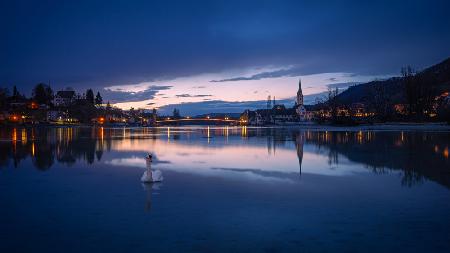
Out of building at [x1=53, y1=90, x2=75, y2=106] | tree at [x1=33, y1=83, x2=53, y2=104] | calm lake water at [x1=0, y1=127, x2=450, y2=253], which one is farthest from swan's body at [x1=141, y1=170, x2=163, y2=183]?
building at [x1=53, y1=90, x2=75, y2=106]

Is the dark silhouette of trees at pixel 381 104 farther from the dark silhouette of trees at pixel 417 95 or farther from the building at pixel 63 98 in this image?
the building at pixel 63 98

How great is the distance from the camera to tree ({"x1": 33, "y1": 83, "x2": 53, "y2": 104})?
560ft

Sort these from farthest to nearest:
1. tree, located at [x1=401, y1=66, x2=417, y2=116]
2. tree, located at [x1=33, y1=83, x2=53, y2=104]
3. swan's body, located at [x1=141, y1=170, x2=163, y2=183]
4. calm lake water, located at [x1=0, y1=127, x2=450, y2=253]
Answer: tree, located at [x1=33, y1=83, x2=53, y2=104]
tree, located at [x1=401, y1=66, x2=417, y2=116]
swan's body, located at [x1=141, y1=170, x2=163, y2=183]
calm lake water, located at [x1=0, y1=127, x2=450, y2=253]

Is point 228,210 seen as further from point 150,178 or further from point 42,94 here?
point 42,94

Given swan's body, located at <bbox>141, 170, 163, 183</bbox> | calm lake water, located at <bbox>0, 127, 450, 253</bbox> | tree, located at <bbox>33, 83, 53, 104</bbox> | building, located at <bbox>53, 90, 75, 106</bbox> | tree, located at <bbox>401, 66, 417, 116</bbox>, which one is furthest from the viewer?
building, located at <bbox>53, 90, 75, 106</bbox>

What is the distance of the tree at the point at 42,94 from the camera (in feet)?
560

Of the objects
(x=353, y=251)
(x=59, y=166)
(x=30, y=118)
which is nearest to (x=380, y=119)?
(x=59, y=166)

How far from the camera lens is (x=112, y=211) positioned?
884 cm

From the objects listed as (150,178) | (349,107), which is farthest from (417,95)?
(150,178)

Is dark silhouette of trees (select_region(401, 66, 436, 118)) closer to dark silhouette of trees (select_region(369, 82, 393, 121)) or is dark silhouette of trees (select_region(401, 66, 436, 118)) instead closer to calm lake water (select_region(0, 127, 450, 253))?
dark silhouette of trees (select_region(369, 82, 393, 121))

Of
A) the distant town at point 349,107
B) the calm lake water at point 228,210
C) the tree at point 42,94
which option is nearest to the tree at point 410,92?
the distant town at point 349,107

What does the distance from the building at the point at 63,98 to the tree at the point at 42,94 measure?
576 centimetres

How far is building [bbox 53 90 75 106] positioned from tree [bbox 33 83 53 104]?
576 cm

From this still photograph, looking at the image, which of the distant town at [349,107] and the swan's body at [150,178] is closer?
the swan's body at [150,178]
